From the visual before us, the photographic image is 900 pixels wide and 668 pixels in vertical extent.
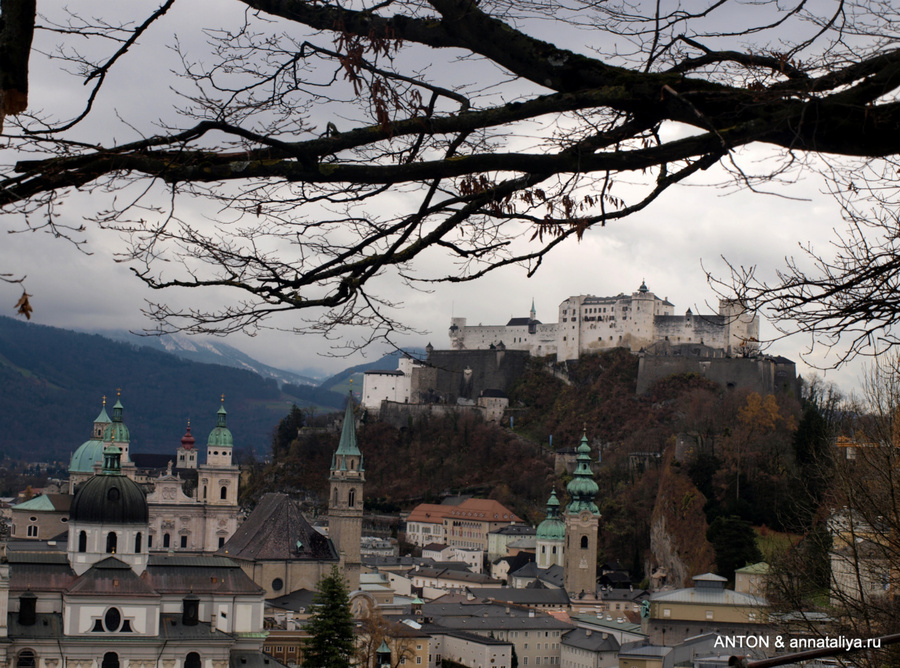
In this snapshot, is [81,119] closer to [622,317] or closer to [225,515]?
Result: [225,515]

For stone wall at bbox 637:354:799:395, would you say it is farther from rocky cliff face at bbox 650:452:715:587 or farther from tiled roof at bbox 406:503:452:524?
rocky cliff face at bbox 650:452:715:587

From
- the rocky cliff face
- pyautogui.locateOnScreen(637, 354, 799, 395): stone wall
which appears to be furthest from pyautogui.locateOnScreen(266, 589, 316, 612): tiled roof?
pyautogui.locateOnScreen(637, 354, 799, 395): stone wall

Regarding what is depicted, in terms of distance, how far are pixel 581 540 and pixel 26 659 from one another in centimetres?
3996

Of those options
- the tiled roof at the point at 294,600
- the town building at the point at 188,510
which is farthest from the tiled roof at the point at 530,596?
the town building at the point at 188,510

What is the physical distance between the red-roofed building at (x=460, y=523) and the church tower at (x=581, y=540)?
18446 millimetres

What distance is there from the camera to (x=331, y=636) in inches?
1551

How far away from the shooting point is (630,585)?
72625mm

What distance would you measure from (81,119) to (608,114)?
213cm

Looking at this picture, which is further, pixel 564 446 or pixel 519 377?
pixel 519 377

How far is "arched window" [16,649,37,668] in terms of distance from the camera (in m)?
38.9

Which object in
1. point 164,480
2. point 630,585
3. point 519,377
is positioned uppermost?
point 519,377

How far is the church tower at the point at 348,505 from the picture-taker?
200 ft

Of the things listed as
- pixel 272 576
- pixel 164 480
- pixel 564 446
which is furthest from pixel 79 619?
pixel 564 446

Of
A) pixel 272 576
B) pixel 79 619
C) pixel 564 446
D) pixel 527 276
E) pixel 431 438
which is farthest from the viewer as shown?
pixel 431 438
